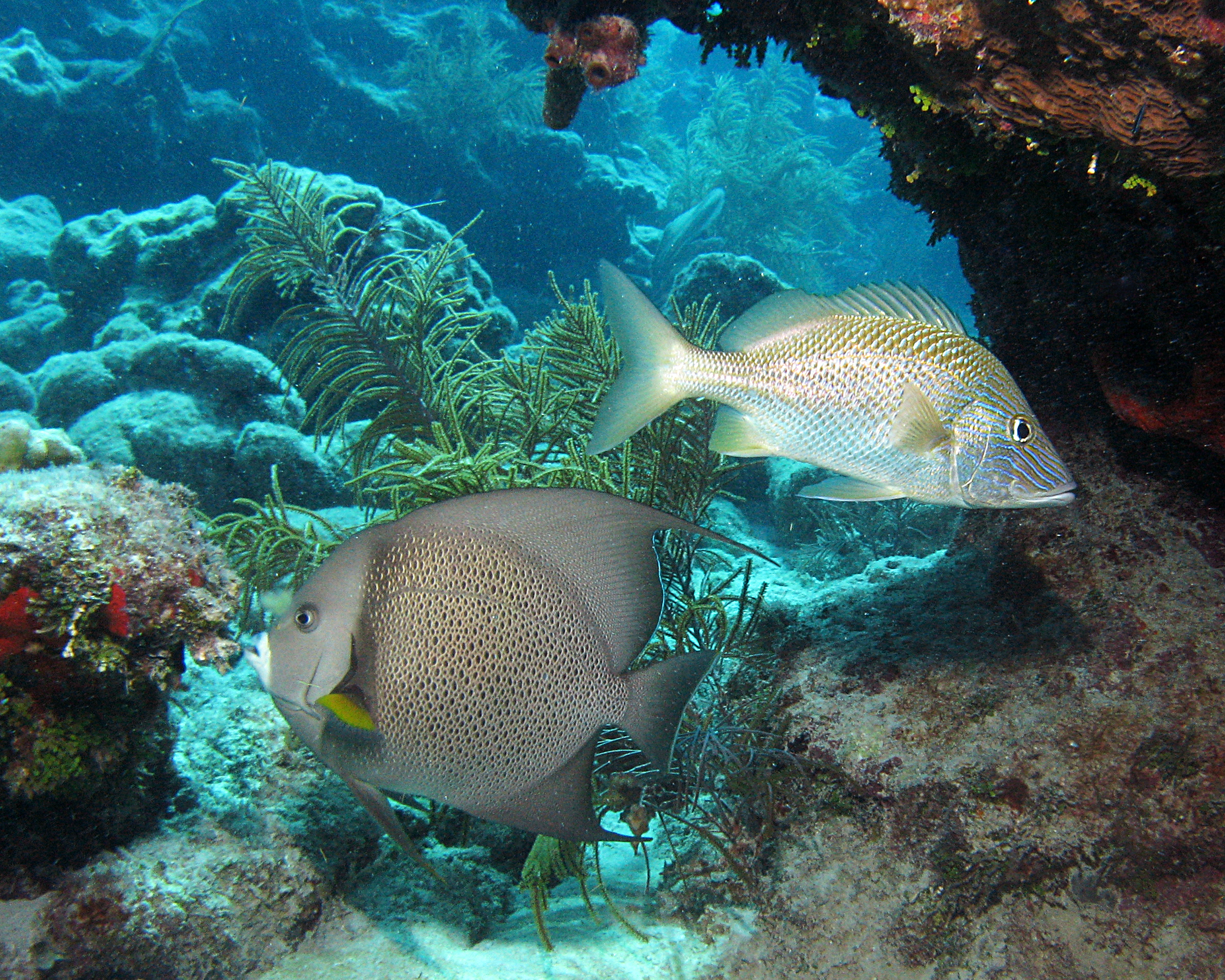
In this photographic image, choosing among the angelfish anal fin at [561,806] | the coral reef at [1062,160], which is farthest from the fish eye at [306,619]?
the coral reef at [1062,160]

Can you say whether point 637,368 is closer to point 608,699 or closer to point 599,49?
point 608,699

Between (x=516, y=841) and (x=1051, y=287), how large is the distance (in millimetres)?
3607

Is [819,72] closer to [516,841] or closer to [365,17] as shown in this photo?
[516,841]

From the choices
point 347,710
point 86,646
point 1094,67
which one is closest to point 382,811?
point 347,710

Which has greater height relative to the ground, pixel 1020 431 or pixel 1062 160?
pixel 1062 160

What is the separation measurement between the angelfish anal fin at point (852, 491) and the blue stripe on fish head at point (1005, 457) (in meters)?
0.22

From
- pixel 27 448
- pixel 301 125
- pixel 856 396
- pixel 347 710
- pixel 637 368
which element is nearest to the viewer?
pixel 347 710

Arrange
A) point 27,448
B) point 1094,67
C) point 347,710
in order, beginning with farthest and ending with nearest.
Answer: point 27,448 < point 1094,67 < point 347,710

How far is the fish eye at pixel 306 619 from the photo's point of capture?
4.42 feet

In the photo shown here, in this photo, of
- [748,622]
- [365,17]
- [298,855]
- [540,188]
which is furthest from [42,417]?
[365,17]

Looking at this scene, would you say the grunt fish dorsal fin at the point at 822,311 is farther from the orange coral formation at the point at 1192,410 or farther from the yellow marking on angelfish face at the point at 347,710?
the yellow marking on angelfish face at the point at 347,710

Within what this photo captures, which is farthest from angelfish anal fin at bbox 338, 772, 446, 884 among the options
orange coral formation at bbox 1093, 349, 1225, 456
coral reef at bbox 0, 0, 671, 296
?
coral reef at bbox 0, 0, 671, 296

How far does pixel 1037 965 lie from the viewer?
1907mm

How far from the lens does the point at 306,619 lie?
1351 millimetres
